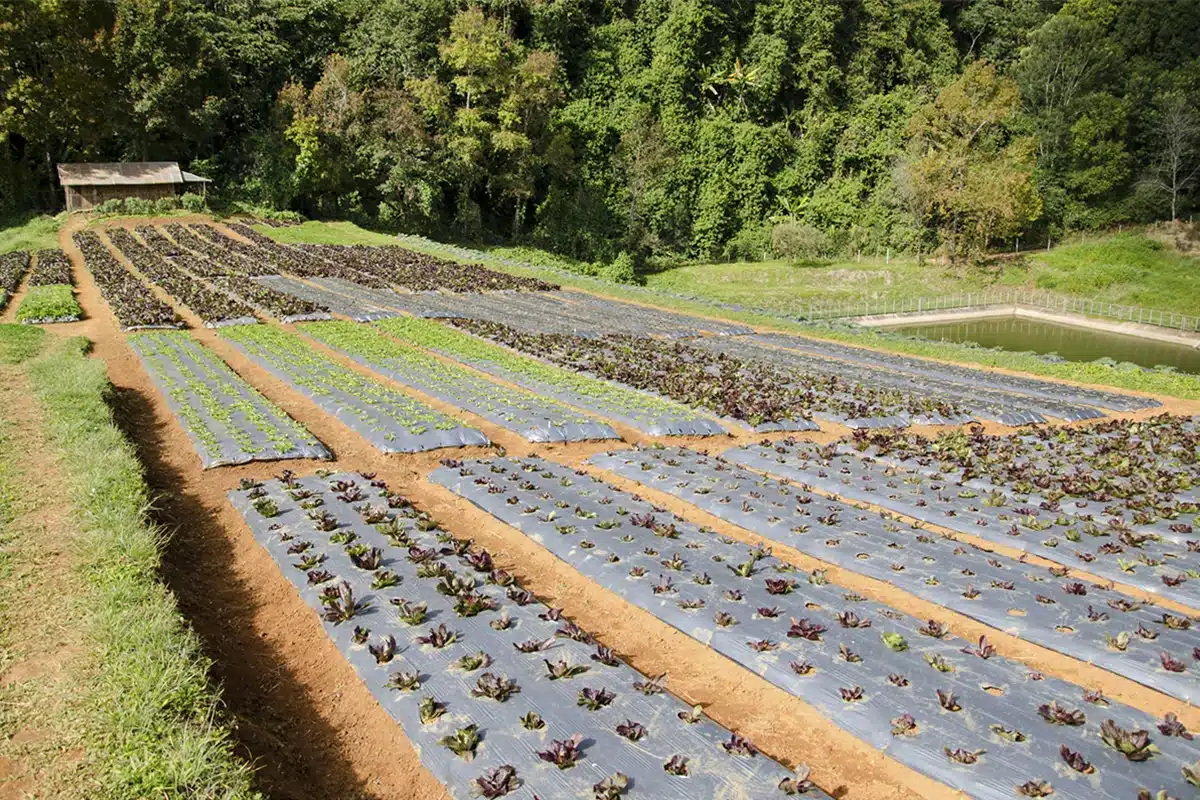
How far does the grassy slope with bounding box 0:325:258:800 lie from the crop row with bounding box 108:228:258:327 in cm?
1525

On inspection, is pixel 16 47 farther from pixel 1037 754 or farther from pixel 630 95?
pixel 1037 754

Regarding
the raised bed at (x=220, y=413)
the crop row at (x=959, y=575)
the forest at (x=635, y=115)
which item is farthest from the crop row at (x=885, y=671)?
the forest at (x=635, y=115)

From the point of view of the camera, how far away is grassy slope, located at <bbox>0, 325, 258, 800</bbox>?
5000 millimetres

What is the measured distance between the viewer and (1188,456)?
13.8m

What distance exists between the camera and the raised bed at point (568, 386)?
16.0 m

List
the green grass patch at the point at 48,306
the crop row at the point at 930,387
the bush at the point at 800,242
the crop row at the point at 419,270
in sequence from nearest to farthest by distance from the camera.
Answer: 1. the crop row at the point at 930,387
2. the green grass patch at the point at 48,306
3. the crop row at the point at 419,270
4. the bush at the point at 800,242

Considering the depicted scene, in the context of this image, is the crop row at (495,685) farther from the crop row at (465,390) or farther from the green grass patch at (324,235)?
the green grass patch at (324,235)

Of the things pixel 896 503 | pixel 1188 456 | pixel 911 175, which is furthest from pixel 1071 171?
pixel 896 503

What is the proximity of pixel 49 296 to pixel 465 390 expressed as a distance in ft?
59.3

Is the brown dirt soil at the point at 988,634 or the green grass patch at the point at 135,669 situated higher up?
the green grass patch at the point at 135,669

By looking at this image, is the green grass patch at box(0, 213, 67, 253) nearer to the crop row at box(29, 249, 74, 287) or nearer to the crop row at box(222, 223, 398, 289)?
the crop row at box(29, 249, 74, 287)

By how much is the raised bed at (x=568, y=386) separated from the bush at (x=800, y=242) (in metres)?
35.0

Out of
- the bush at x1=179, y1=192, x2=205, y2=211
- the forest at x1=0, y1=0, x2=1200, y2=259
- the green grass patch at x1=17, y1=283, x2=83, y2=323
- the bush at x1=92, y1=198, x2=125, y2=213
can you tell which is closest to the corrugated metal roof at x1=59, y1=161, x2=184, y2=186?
the bush at x1=92, y1=198, x2=125, y2=213

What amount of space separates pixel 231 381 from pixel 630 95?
46963 mm
